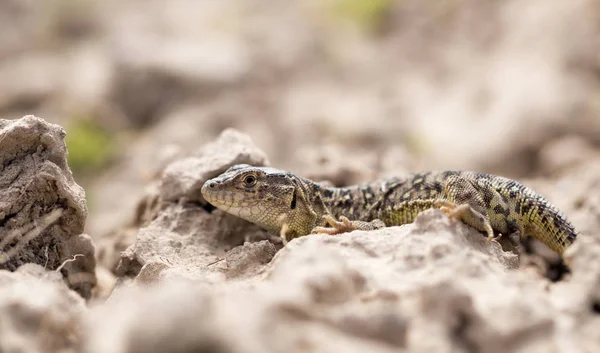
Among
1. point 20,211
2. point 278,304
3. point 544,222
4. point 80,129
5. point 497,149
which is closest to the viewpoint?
point 278,304

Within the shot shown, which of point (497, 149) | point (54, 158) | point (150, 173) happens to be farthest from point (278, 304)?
point (497, 149)

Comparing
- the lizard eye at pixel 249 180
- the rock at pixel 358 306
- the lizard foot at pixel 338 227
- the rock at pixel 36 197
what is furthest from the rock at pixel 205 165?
the rock at pixel 358 306

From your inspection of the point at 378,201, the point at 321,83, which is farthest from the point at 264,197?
the point at 321,83

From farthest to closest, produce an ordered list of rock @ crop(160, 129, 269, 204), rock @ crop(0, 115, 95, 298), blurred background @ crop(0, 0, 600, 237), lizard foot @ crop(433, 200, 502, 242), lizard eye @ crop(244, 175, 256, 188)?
1. blurred background @ crop(0, 0, 600, 237)
2. rock @ crop(160, 129, 269, 204)
3. lizard eye @ crop(244, 175, 256, 188)
4. rock @ crop(0, 115, 95, 298)
5. lizard foot @ crop(433, 200, 502, 242)

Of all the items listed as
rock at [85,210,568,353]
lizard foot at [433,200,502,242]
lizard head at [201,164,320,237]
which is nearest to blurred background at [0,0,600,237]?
lizard head at [201,164,320,237]

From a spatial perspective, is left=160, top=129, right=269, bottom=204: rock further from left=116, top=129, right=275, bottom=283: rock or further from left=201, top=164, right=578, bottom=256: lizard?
left=201, top=164, right=578, bottom=256: lizard

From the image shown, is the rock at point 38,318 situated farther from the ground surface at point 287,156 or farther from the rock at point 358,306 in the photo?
the rock at point 358,306

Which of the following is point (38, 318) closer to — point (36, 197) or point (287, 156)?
point (36, 197)

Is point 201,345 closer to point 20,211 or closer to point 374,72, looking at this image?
point 20,211
